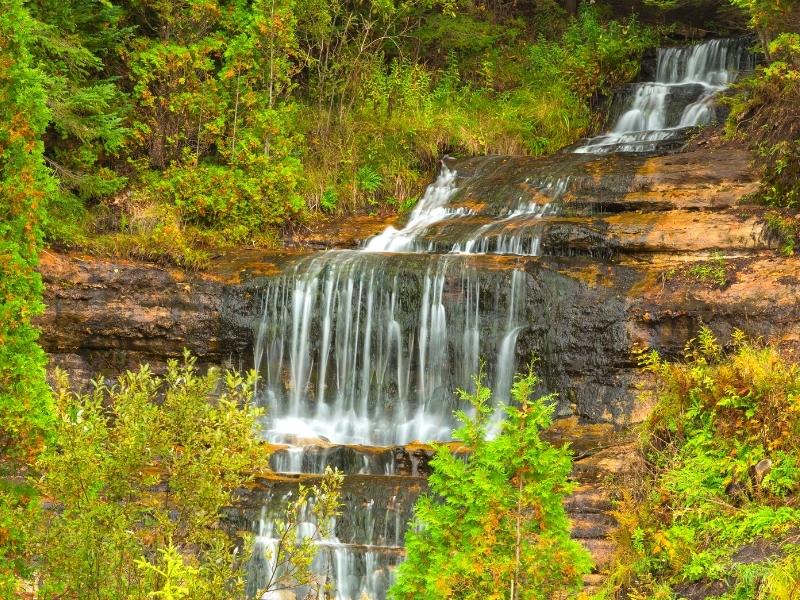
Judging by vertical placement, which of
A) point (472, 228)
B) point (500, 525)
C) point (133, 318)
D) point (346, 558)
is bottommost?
point (346, 558)

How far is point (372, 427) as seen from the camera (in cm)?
1300

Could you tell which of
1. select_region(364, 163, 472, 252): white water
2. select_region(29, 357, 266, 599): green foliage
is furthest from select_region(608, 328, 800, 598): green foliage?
select_region(364, 163, 472, 252): white water

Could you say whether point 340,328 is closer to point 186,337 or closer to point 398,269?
point 398,269

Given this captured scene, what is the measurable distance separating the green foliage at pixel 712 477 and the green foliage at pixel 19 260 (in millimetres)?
5403

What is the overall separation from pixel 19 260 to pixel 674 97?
13.5 metres

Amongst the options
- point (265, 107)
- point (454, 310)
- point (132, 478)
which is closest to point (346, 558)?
point (454, 310)

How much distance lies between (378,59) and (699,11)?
26.7ft

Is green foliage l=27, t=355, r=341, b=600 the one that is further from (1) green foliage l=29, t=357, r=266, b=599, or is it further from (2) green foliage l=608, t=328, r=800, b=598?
(2) green foliage l=608, t=328, r=800, b=598

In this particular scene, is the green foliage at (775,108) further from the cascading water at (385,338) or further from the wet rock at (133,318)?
the wet rock at (133,318)

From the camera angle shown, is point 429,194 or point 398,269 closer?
point 398,269

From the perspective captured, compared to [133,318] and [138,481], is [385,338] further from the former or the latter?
[138,481]

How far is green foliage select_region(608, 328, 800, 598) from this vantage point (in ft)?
26.3

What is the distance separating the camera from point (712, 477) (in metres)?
8.77

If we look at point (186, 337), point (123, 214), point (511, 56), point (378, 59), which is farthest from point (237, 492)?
point (511, 56)
